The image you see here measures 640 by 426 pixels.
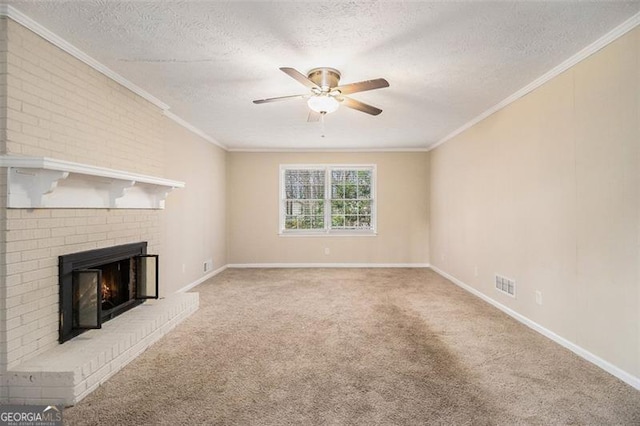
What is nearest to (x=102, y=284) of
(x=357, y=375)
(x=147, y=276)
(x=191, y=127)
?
(x=147, y=276)

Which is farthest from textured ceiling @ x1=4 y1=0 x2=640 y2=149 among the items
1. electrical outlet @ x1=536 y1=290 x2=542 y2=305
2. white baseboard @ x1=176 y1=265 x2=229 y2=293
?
white baseboard @ x1=176 y1=265 x2=229 y2=293

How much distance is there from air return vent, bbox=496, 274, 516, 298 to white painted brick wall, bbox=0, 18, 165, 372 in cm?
425

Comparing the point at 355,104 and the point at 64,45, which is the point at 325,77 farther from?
the point at 64,45

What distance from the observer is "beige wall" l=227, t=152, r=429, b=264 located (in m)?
6.81

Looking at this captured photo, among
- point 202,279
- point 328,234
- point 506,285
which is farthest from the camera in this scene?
point 328,234

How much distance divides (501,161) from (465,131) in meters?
1.20

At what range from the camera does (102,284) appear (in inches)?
120

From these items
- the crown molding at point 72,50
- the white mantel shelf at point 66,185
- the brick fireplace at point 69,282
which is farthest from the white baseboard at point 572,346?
the crown molding at point 72,50

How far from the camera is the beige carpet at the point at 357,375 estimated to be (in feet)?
6.40

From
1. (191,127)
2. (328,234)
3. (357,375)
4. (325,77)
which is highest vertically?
(191,127)

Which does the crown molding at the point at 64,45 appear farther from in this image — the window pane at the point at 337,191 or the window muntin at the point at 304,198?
the window pane at the point at 337,191

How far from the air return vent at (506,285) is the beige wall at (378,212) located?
278cm

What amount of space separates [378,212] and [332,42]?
4.72m

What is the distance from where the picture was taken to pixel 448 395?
2.14 metres
